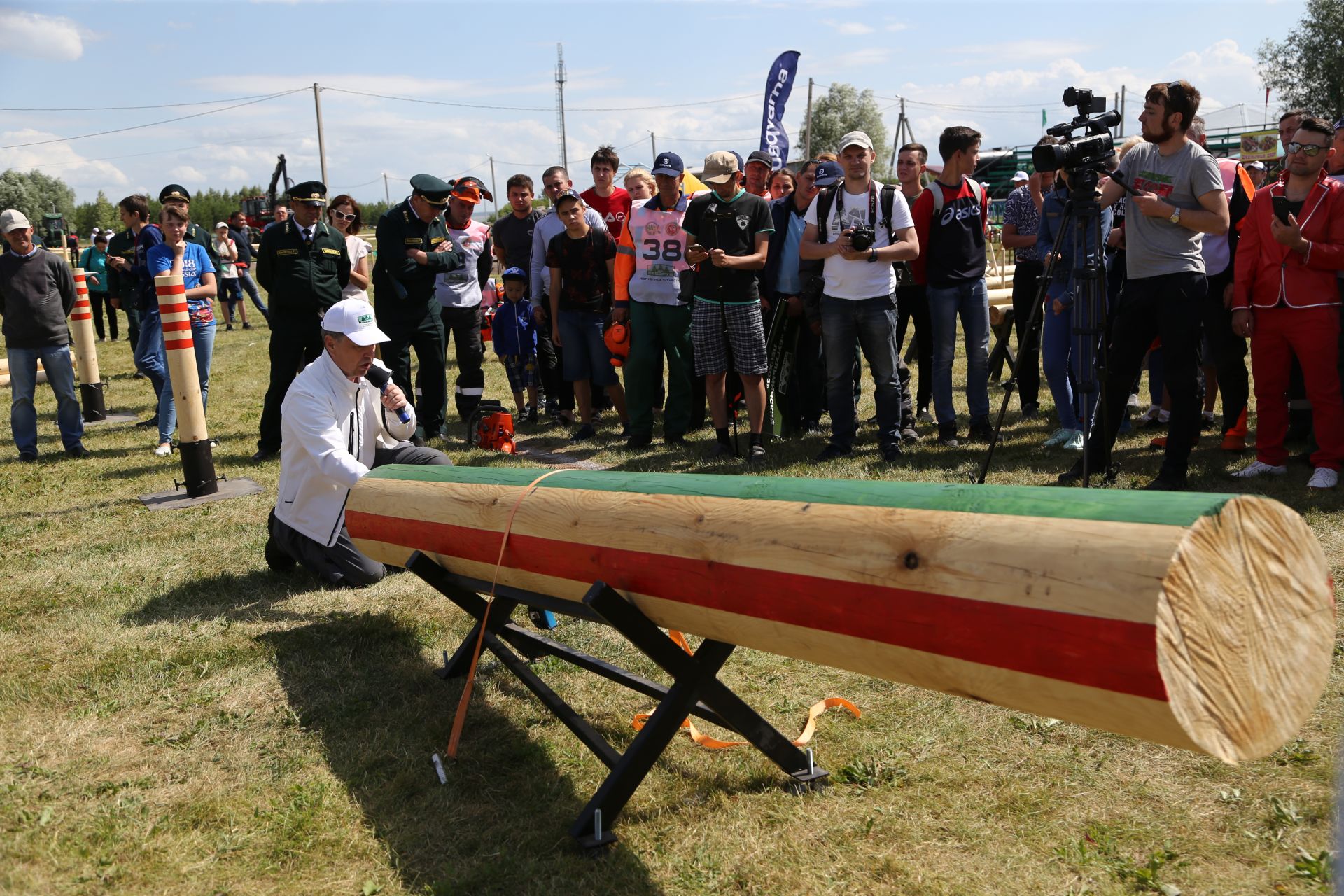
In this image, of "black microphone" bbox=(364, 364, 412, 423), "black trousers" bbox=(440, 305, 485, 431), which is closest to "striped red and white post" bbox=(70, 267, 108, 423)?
"black trousers" bbox=(440, 305, 485, 431)

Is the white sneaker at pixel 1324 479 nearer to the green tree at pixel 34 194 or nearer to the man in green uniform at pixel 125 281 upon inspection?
the man in green uniform at pixel 125 281

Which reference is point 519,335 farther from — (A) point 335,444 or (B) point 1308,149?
(B) point 1308,149

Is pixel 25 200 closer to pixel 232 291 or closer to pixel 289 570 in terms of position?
pixel 232 291

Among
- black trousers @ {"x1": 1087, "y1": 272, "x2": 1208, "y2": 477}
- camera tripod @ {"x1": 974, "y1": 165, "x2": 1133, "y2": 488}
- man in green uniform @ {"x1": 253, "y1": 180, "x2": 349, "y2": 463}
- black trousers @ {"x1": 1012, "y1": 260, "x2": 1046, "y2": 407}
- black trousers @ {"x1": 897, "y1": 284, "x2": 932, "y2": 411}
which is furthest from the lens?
man in green uniform @ {"x1": 253, "y1": 180, "x2": 349, "y2": 463}

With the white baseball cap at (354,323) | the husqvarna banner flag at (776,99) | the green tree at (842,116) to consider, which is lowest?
the white baseball cap at (354,323)

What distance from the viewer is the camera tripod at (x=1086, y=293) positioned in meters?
5.58

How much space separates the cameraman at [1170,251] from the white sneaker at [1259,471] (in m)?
0.52

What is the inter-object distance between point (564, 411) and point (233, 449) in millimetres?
2935

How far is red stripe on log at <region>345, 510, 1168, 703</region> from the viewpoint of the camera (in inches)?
73.8

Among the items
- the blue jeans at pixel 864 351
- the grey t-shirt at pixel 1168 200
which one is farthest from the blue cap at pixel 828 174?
the grey t-shirt at pixel 1168 200

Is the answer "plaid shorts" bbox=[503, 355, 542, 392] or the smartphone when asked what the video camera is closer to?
the smartphone

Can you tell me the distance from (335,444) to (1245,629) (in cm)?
410

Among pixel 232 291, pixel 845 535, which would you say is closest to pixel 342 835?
pixel 845 535

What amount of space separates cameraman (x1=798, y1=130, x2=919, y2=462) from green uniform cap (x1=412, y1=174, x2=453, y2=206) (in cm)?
326
